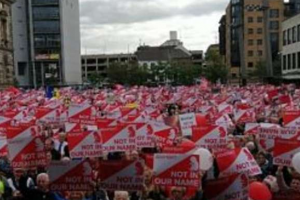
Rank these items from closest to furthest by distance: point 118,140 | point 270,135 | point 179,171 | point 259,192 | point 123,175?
point 259,192, point 179,171, point 123,175, point 118,140, point 270,135

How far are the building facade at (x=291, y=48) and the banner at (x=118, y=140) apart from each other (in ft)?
173

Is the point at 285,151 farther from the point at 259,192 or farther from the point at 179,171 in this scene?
the point at 179,171

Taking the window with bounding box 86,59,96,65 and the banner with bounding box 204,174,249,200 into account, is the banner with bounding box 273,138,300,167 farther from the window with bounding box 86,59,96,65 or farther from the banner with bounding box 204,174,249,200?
the window with bounding box 86,59,96,65

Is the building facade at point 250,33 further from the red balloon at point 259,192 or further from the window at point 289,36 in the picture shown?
the red balloon at point 259,192

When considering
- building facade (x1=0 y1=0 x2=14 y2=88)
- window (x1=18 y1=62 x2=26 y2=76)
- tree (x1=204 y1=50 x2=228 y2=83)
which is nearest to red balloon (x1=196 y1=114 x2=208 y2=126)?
building facade (x1=0 y1=0 x2=14 y2=88)

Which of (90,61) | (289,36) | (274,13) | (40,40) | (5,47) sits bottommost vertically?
(90,61)

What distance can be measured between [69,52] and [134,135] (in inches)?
3920

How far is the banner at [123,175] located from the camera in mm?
9391

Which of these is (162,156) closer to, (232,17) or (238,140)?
(238,140)

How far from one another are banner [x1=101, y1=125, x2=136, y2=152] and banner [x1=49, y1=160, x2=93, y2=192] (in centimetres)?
301

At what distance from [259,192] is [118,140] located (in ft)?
13.6

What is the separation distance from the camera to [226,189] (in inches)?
327

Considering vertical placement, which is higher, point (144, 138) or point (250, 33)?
point (250, 33)

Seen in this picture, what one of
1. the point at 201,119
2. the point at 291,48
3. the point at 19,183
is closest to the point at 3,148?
the point at 19,183
